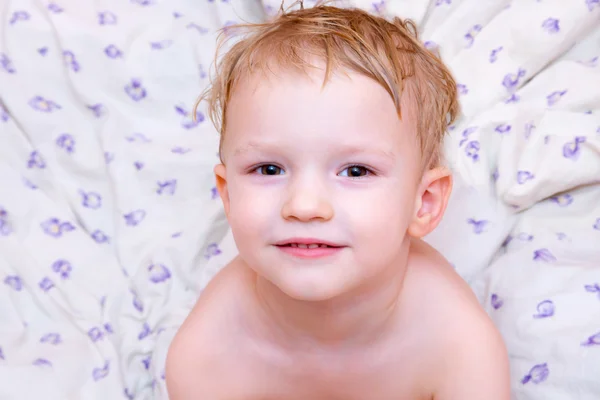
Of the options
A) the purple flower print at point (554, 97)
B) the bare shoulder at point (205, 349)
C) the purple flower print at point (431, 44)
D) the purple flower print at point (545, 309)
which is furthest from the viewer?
the purple flower print at point (431, 44)

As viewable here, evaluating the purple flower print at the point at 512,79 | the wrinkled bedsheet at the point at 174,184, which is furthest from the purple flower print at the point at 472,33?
the purple flower print at the point at 512,79

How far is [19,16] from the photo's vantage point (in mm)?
1718

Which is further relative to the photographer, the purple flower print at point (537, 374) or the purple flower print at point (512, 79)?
the purple flower print at point (512, 79)

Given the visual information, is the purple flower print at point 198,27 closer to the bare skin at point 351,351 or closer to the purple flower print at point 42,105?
the purple flower print at point 42,105

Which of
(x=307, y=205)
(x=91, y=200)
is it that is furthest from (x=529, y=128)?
(x=91, y=200)

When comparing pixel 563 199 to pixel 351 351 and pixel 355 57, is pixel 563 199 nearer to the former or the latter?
pixel 351 351

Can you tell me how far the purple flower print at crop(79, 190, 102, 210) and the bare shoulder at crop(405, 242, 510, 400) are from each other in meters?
0.78

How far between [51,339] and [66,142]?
49 cm

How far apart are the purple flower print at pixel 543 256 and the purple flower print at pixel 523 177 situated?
15 cm

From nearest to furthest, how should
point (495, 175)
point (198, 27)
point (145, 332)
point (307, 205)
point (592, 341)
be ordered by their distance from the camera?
1. point (307, 205)
2. point (592, 341)
3. point (145, 332)
4. point (495, 175)
5. point (198, 27)

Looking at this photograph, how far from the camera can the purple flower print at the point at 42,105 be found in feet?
5.37

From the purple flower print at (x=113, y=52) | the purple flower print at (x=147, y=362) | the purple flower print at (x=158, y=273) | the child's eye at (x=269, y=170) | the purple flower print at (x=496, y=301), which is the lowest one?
the purple flower print at (x=147, y=362)

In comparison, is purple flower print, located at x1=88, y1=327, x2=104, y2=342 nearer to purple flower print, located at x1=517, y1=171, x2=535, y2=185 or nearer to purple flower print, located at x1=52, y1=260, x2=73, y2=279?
purple flower print, located at x1=52, y1=260, x2=73, y2=279

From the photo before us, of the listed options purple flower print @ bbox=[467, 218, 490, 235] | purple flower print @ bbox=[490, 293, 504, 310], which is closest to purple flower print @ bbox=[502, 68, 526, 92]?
purple flower print @ bbox=[467, 218, 490, 235]
